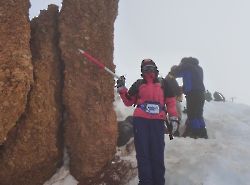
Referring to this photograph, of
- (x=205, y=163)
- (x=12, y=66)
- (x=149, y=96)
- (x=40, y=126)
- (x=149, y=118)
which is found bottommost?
(x=205, y=163)

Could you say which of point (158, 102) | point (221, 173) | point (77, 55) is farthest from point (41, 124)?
point (221, 173)

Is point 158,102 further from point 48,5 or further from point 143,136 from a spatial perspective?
point 48,5

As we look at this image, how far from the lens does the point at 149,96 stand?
24.4 ft

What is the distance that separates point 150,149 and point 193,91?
4.01 meters

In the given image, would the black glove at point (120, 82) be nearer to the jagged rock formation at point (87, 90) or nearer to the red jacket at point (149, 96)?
the red jacket at point (149, 96)

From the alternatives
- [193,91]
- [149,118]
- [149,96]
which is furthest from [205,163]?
[193,91]

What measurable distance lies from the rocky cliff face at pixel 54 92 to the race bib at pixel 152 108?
112 centimetres

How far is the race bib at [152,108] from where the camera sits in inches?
289

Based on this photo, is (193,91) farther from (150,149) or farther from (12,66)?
(12,66)

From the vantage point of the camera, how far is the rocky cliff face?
7.23 metres

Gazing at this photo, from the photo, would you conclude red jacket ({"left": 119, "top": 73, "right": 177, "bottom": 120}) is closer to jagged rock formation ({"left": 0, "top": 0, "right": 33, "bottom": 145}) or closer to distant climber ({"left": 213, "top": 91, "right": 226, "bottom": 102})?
jagged rock formation ({"left": 0, "top": 0, "right": 33, "bottom": 145})

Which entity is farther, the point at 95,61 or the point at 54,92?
the point at 54,92

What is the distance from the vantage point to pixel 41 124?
25.2 ft

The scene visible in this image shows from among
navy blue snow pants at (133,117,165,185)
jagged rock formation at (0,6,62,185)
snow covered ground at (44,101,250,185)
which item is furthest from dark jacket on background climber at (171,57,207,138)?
jagged rock formation at (0,6,62,185)
